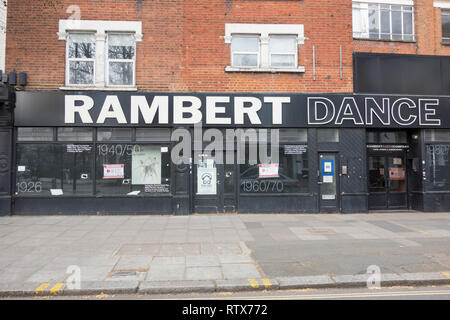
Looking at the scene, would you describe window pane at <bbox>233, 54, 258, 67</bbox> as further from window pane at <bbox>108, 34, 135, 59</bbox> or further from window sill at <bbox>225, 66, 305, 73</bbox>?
window pane at <bbox>108, 34, 135, 59</bbox>

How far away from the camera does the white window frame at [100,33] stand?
36.1ft

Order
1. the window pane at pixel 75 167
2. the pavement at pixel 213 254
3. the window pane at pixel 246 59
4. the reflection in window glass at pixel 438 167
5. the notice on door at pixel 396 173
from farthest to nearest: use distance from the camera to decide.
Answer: the notice on door at pixel 396 173 → the reflection in window glass at pixel 438 167 → the window pane at pixel 246 59 → the window pane at pixel 75 167 → the pavement at pixel 213 254

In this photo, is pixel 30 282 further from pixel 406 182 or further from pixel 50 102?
pixel 406 182

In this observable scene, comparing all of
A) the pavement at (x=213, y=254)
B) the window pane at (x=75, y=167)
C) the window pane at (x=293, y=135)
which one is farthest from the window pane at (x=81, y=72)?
the window pane at (x=293, y=135)

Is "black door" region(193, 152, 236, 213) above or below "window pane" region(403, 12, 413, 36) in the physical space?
below

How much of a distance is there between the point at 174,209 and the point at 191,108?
3.55 meters

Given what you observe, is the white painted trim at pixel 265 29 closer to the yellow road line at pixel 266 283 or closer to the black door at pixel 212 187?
the black door at pixel 212 187

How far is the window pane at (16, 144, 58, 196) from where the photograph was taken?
10.9 meters

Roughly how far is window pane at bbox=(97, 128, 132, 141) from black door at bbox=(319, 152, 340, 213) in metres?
6.93

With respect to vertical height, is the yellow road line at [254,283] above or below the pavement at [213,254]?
below

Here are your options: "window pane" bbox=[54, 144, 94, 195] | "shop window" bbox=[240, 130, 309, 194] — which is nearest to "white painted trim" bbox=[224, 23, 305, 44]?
"shop window" bbox=[240, 130, 309, 194]

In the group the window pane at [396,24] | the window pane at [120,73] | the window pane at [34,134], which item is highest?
the window pane at [396,24]

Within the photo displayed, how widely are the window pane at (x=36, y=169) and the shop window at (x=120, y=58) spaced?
10.8 ft

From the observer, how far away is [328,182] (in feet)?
37.7
